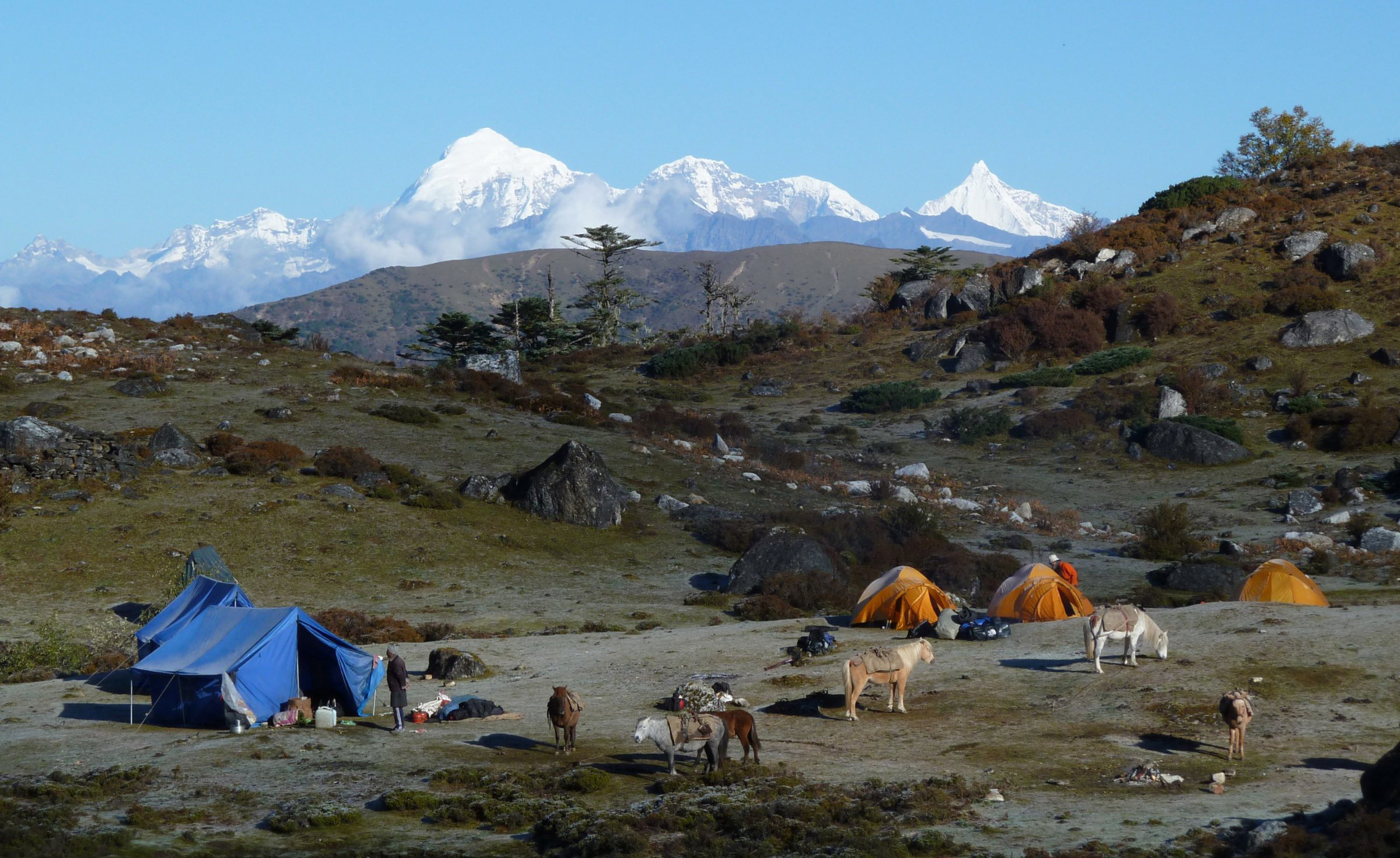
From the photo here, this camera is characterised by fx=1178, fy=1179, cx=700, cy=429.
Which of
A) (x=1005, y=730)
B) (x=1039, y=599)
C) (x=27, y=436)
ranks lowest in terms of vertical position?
(x=1005, y=730)

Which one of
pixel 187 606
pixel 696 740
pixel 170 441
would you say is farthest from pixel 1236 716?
pixel 170 441

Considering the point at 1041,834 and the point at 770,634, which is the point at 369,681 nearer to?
the point at 770,634

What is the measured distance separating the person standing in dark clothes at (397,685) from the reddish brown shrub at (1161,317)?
61749mm

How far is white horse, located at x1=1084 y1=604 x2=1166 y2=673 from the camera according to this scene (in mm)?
22766

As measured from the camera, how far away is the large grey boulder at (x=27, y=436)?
41.6 m

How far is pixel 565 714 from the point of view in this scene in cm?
1919

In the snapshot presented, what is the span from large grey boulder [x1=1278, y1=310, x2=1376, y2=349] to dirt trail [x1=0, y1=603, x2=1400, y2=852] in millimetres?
44144

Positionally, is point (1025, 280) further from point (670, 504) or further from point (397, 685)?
point (397, 685)

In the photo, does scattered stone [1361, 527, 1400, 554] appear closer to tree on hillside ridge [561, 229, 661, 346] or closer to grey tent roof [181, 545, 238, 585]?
grey tent roof [181, 545, 238, 585]

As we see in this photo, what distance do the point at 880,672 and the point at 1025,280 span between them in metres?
65.7

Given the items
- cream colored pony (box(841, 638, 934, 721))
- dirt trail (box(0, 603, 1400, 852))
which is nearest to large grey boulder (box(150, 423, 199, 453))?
dirt trail (box(0, 603, 1400, 852))

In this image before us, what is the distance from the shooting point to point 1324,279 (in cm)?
7088

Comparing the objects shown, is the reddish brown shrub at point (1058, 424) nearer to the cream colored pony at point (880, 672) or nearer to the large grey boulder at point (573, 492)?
the large grey boulder at point (573, 492)

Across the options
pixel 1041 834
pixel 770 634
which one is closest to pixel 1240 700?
pixel 1041 834
